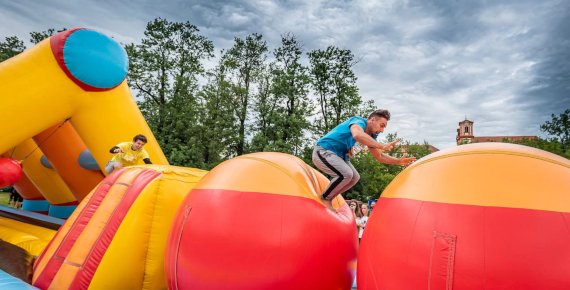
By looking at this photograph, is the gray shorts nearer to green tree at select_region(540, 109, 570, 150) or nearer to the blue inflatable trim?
the blue inflatable trim

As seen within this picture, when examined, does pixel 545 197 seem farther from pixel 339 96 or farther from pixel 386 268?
pixel 339 96

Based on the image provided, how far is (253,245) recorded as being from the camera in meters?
2.84

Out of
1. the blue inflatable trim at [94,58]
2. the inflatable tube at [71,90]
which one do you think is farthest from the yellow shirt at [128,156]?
the blue inflatable trim at [94,58]

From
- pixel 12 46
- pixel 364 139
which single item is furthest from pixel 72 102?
pixel 12 46

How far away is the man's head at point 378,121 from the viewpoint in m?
3.70

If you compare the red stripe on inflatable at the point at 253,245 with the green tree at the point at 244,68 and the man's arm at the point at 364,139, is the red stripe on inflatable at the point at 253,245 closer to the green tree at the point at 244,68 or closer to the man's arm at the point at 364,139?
the man's arm at the point at 364,139

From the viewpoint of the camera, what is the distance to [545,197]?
6.79ft

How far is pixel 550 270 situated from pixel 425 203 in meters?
0.72

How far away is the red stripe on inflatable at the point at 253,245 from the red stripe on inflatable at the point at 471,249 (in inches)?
24.5

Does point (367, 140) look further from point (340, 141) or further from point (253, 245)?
point (253, 245)

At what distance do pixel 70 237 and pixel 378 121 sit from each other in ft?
11.4

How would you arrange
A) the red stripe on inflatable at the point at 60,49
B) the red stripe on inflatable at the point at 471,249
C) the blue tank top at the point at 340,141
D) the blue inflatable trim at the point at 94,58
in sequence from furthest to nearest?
1. the blue inflatable trim at the point at 94,58
2. the red stripe on inflatable at the point at 60,49
3. the blue tank top at the point at 340,141
4. the red stripe on inflatable at the point at 471,249

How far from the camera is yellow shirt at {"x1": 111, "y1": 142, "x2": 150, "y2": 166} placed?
6207mm

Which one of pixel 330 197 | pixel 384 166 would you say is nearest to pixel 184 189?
pixel 330 197
